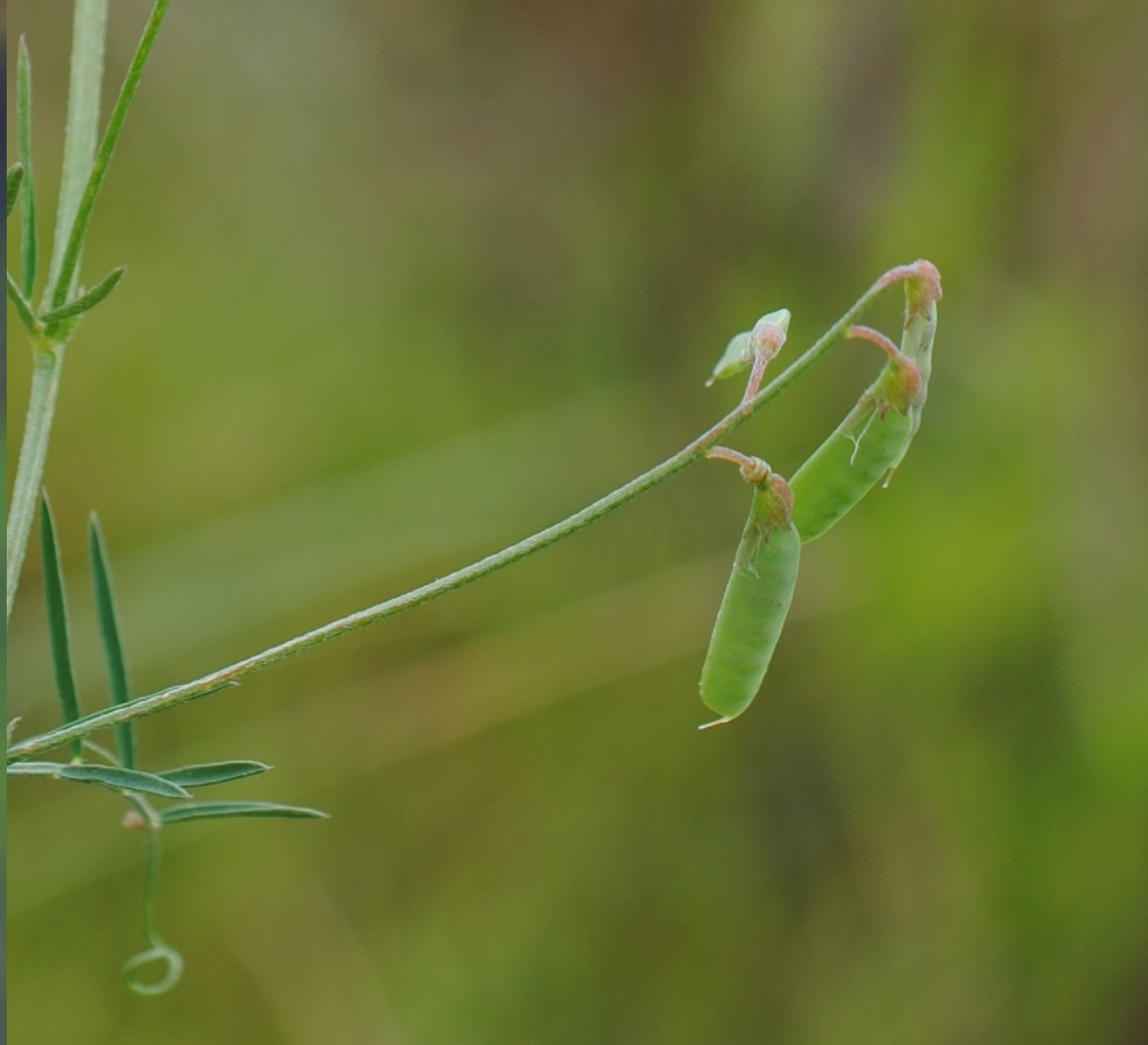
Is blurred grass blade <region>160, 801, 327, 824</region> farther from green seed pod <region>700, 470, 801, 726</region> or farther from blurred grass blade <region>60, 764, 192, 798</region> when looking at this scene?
green seed pod <region>700, 470, 801, 726</region>

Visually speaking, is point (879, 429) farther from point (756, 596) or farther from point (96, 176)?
point (96, 176)

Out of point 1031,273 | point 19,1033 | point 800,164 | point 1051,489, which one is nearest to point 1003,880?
point 1051,489

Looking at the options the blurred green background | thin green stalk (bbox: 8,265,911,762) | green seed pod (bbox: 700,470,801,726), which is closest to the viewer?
thin green stalk (bbox: 8,265,911,762)

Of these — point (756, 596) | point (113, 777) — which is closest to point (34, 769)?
point (113, 777)

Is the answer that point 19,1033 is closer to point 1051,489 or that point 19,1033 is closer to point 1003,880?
point 1003,880

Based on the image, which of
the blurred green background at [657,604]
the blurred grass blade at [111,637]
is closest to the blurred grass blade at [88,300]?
the blurred grass blade at [111,637]

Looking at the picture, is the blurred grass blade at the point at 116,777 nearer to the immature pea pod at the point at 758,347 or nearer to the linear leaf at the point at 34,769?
the linear leaf at the point at 34,769

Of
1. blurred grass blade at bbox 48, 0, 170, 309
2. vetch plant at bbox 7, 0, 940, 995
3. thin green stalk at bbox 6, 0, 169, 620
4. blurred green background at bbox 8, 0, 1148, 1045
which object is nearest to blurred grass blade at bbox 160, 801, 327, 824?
vetch plant at bbox 7, 0, 940, 995
